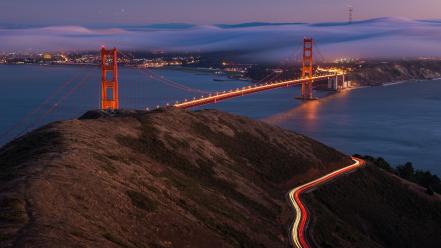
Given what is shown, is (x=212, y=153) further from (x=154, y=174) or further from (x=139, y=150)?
(x=154, y=174)

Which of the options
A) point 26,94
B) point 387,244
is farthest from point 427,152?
point 26,94

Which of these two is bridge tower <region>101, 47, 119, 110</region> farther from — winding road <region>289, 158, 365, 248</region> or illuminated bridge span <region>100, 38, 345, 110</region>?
winding road <region>289, 158, 365, 248</region>

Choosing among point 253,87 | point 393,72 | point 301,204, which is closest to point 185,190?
point 301,204

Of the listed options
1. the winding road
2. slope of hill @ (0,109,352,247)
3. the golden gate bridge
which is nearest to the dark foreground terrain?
slope of hill @ (0,109,352,247)

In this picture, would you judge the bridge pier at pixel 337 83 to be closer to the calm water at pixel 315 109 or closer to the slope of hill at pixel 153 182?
the calm water at pixel 315 109

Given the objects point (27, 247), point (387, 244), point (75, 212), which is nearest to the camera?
point (27, 247)

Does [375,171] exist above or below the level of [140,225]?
below
